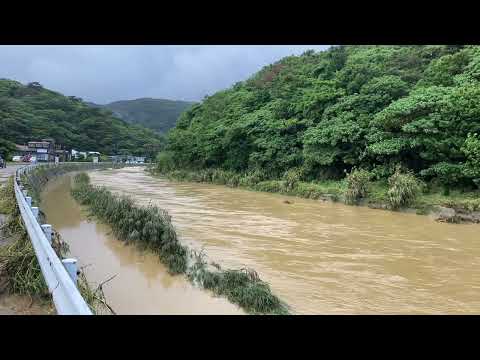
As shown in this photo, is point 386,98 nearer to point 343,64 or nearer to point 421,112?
point 421,112

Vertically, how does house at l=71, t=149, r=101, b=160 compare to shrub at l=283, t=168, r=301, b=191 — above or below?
below

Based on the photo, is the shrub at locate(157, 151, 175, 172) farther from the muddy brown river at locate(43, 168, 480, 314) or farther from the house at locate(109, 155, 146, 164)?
the house at locate(109, 155, 146, 164)

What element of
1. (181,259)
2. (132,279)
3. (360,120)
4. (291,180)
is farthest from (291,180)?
(132,279)

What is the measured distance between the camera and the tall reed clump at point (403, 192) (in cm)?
1783

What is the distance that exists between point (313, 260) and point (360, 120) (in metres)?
15.3

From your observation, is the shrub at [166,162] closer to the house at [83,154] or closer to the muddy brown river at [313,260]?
the muddy brown river at [313,260]

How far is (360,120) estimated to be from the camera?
23172 millimetres

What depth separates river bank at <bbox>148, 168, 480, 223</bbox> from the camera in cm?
1611

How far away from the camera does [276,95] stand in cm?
3431

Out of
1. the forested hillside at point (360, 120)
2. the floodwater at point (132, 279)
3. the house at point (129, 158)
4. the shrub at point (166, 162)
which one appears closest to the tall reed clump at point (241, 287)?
the floodwater at point (132, 279)

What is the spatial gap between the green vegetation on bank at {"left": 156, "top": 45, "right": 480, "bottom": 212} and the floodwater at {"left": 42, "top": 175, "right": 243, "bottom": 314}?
12453 mm

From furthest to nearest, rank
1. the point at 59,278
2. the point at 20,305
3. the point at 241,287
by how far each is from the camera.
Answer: the point at 241,287
the point at 20,305
the point at 59,278

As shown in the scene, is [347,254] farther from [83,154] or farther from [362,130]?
[83,154]

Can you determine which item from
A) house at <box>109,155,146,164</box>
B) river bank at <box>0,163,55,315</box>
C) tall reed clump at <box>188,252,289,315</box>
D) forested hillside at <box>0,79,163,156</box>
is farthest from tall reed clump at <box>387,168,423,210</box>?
house at <box>109,155,146,164</box>
